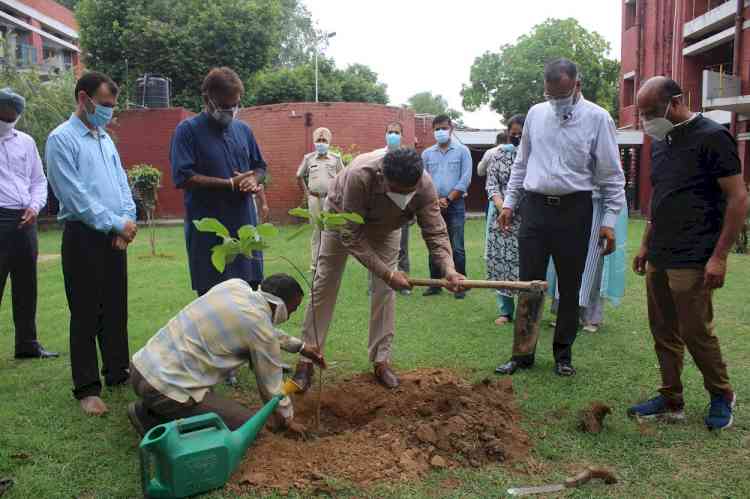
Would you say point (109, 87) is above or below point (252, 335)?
above

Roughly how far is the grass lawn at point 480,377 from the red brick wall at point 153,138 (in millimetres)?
12914

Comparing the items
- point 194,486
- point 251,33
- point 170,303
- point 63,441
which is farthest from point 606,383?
point 251,33

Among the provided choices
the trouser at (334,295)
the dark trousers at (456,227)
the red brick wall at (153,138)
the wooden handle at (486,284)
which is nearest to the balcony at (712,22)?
the dark trousers at (456,227)

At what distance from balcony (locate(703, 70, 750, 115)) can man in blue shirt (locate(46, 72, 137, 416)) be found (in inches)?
672

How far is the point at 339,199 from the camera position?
12.9ft

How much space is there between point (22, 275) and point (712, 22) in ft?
67.3

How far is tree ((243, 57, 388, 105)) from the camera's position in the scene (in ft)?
81.1

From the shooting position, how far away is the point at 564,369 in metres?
4.43

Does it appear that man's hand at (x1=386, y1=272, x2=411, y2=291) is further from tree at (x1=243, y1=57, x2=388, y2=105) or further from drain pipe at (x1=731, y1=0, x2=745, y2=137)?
tree at (x1=243, y1=57, x2=388, y2=105)

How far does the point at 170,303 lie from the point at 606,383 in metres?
4.84

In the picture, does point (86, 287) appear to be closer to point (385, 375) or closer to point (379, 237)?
point (379, 237)

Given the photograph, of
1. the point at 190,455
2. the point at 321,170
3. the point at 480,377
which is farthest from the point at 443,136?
the point at 190,455

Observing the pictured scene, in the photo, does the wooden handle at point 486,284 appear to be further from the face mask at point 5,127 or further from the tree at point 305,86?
the tree at point 305,86

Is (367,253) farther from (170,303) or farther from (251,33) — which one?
(251,33)
